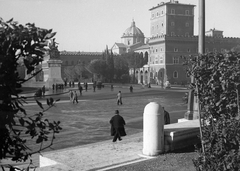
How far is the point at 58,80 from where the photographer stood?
4159 cm

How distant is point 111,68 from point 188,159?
68.3 meters

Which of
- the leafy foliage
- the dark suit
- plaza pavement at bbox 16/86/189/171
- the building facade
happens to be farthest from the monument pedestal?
the leafy foliage

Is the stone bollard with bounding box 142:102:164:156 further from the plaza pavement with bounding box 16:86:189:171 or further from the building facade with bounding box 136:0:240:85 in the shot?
the building facade with bounding box 136:0:240:85

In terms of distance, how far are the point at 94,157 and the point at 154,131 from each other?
1.55 m

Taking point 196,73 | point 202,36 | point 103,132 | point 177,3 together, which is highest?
point 177,3

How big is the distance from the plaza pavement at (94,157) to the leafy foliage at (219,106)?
8.58 ft

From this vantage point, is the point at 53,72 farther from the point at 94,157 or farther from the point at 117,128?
the point at 94,157

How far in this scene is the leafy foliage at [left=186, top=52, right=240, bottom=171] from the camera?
13.6 ft

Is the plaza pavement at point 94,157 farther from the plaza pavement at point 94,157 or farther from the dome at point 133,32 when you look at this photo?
the dome at point 133,32

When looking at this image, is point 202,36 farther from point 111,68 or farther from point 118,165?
point 111,68

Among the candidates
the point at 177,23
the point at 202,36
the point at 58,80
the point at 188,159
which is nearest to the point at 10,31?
the point at 188,159

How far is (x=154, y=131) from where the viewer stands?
24.1ft

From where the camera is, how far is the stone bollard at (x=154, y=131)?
733cm

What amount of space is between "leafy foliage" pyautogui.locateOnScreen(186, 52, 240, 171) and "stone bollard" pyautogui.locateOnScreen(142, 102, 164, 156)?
2.65 metres
